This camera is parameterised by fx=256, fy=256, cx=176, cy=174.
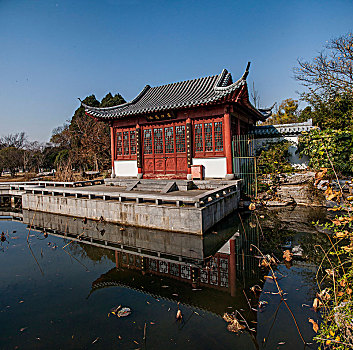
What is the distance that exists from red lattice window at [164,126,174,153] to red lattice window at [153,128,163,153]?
0.25m

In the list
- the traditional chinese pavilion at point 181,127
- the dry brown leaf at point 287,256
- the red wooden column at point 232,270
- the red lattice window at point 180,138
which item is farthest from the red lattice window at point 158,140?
the dry brown leaf at point 287,256

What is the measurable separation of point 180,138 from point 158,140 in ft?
3.74

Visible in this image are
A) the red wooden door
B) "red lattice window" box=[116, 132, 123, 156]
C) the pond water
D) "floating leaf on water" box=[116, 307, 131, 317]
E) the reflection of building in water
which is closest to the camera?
the pond water

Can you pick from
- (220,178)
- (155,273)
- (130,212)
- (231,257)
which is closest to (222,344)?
(155,273)

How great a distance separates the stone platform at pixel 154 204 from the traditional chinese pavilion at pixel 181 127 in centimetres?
99

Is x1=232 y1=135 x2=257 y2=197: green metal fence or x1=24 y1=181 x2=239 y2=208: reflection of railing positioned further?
x1=232 y1=135 x2=257 y2=197: green metal fence

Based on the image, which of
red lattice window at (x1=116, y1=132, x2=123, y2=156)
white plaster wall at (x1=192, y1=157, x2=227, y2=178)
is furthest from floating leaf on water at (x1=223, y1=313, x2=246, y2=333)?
red lattice window at (x1=116, y1=132, x2=123, y2=156)

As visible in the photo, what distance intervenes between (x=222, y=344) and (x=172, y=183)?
739cm

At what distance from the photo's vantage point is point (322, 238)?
6586mm

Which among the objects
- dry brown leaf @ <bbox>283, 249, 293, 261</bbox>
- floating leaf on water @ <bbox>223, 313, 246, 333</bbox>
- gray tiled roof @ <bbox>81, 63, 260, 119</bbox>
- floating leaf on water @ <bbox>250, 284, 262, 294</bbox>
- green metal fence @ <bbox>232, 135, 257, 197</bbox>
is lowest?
floating leaf on water @ <bbox>223, 313, 246, 333</bbox>

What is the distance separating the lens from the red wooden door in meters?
11.5

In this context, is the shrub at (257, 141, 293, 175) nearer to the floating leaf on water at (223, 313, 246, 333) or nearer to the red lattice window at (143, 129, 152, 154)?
the red lattice window at (143, 129, 152, 154)

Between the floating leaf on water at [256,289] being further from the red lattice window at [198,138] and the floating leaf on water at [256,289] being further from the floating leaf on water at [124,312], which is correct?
the red lattice window at [198,138]

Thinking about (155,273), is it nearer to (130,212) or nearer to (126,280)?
(126,280)
